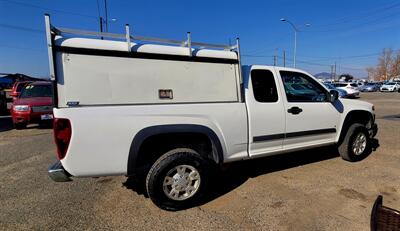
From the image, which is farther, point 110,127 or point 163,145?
point 163,145

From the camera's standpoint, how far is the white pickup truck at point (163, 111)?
3.13 metres

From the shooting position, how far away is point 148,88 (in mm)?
3432

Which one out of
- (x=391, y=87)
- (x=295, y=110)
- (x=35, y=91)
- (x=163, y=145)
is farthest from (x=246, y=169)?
(x=391, y=87)

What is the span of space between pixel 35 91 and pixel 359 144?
35.4 ft

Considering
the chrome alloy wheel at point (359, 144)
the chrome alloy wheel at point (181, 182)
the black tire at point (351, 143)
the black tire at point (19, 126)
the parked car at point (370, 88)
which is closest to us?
the chrome alloy wheel at point (181, 182)

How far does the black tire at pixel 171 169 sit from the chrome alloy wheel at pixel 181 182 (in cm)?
3

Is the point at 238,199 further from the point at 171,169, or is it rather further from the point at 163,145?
the point at 163,145

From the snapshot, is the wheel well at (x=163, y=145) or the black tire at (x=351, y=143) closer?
the wheel well at (x=163, y=145)

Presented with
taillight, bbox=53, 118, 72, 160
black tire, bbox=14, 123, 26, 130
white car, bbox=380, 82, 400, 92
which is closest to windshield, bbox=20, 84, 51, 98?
black tire, bbox=14, 123, 26, 130

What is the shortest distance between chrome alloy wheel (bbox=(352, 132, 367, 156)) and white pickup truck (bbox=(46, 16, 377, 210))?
1561mm

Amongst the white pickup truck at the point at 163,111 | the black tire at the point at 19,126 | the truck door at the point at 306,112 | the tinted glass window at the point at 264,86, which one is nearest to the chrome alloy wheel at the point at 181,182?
the white pickup truck at the point at 163,111

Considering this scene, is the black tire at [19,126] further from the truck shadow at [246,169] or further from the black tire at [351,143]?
the black tire at [351,143]

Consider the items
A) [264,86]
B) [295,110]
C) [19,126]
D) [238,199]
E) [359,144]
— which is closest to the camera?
[238,199]

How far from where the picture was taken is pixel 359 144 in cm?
554
